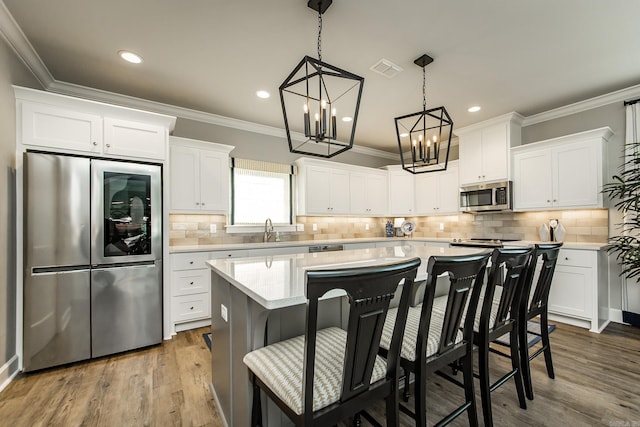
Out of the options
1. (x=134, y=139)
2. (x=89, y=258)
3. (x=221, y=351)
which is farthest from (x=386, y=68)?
(x=89, y=258)

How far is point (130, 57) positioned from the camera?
8.60 feet

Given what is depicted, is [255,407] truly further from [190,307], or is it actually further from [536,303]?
[190,307]

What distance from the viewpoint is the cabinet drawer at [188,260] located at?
317 cm

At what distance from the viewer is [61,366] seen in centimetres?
244

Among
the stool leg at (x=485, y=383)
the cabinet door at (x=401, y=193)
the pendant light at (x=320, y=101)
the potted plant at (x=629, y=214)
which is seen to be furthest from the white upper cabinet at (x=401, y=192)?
the stool leg at (x=485, y=383)

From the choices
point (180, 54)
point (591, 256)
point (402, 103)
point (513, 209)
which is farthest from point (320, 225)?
point (591, 256)

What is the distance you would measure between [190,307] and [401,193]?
13.4 ft

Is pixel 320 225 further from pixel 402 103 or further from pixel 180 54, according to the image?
pixel 180 54

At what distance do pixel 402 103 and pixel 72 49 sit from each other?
3.43 meters

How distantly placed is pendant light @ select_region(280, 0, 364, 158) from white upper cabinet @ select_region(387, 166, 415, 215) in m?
1.28

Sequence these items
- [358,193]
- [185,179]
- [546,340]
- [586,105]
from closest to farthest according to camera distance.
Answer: [546,340] → [185,179] → [586,105] → [358,193]

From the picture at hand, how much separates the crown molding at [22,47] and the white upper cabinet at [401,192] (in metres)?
5.00

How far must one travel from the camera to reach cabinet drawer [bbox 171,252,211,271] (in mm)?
3170

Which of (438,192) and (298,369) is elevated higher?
(438,192)
